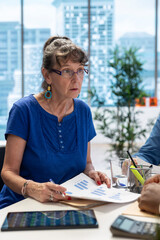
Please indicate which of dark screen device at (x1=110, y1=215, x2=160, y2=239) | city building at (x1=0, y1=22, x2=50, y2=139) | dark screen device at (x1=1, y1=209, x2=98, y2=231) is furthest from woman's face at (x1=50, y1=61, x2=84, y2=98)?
city building at (x1=0, y1=22, x2=50, y2=139)

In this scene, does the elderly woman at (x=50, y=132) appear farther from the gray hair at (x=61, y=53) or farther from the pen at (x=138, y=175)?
the pen at (x=138, y=175)

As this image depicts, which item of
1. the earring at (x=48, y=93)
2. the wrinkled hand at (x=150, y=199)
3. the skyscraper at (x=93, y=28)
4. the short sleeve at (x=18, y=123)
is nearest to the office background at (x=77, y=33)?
the skyscraper at (x=93, y=28)

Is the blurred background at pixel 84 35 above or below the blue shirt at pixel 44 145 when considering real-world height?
above

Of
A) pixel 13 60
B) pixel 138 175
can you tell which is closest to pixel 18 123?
pixel 138 175

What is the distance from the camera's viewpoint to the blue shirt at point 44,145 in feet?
5.34

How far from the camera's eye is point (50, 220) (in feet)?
3.24

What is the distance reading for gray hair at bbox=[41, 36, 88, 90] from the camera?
1.67 metres

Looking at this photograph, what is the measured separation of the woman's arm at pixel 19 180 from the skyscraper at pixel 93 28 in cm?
556

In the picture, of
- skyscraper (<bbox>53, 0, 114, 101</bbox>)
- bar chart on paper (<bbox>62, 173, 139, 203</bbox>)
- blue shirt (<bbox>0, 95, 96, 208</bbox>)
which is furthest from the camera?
skyscraper (<bbox>53, 0, 114, 101</bbox>)

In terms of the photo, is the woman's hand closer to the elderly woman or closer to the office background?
the elderly woman

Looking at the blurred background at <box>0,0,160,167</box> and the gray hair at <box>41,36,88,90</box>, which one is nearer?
the gray hair at <box>41,36,88,90</box>

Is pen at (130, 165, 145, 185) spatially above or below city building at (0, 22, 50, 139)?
below

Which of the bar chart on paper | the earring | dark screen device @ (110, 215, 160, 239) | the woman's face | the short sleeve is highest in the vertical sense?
the woman's face

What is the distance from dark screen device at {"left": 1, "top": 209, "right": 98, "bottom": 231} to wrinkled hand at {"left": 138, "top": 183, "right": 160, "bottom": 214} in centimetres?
17
